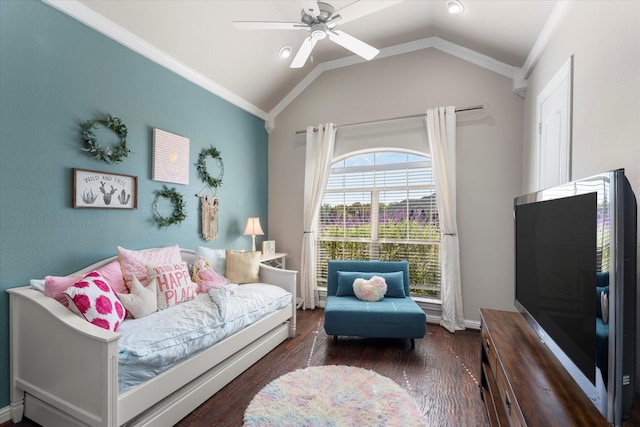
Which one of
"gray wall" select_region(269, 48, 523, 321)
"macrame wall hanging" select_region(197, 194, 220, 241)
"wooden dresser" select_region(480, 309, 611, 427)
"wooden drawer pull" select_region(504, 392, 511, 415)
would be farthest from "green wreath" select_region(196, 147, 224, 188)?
"wooden drawer pull" select_region(504, 392, 511, 415)

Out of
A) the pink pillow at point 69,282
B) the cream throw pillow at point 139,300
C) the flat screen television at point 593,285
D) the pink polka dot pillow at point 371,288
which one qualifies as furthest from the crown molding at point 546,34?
the pink pillow at point 69,282

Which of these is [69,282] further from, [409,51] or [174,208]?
[409,51]

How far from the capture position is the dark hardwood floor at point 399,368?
192 cm

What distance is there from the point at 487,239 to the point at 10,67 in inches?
170

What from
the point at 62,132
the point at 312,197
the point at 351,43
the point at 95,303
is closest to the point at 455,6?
the point at 351,43

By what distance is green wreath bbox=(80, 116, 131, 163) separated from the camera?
7.37 ft

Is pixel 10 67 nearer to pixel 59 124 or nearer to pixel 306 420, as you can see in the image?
pixel 59 124

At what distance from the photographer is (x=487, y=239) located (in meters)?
3.36

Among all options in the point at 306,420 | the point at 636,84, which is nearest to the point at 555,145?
the point at 636,84

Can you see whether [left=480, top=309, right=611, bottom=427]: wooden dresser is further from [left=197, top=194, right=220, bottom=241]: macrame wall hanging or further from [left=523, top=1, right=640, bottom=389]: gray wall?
[left=197, top=194, right=220, bottom=241]: macrame wall hanging

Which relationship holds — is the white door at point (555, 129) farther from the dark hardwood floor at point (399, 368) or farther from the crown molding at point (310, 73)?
the dark hardwood floor at point (399, 368)

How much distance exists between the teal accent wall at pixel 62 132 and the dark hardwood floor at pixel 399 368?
110 cm

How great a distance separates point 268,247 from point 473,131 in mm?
2964

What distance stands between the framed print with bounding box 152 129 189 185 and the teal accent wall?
0.06m
